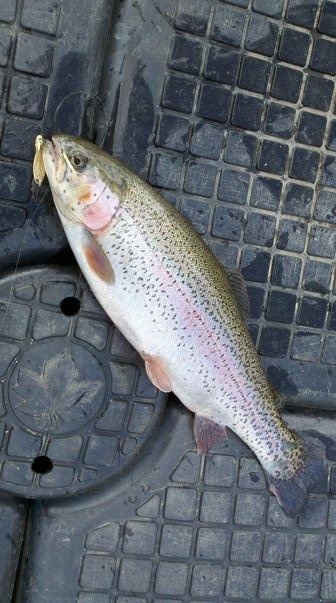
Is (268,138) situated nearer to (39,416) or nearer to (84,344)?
(84,344)

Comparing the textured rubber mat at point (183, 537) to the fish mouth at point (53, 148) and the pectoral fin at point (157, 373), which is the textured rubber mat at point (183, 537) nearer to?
the pectoral fin at point (157, 373)

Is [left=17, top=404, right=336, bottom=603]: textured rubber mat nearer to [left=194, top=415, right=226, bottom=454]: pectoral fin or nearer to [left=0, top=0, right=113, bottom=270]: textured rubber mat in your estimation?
[left=194, top=415, right=226, bottom=454]: pectoral fin

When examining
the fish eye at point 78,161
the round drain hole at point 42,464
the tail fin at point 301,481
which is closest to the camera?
the fish eye at point 78,161

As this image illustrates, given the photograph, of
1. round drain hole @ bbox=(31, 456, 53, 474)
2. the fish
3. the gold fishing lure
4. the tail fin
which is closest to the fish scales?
the fish

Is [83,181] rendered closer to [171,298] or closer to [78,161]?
Result: [78,161]

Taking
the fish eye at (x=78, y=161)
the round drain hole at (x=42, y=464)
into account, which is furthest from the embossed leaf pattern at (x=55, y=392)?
the fish eye at (x=78, y=161)

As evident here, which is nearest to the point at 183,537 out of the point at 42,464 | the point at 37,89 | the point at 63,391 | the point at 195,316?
the point at 42,464

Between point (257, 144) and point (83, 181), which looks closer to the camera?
point (83, 181)
